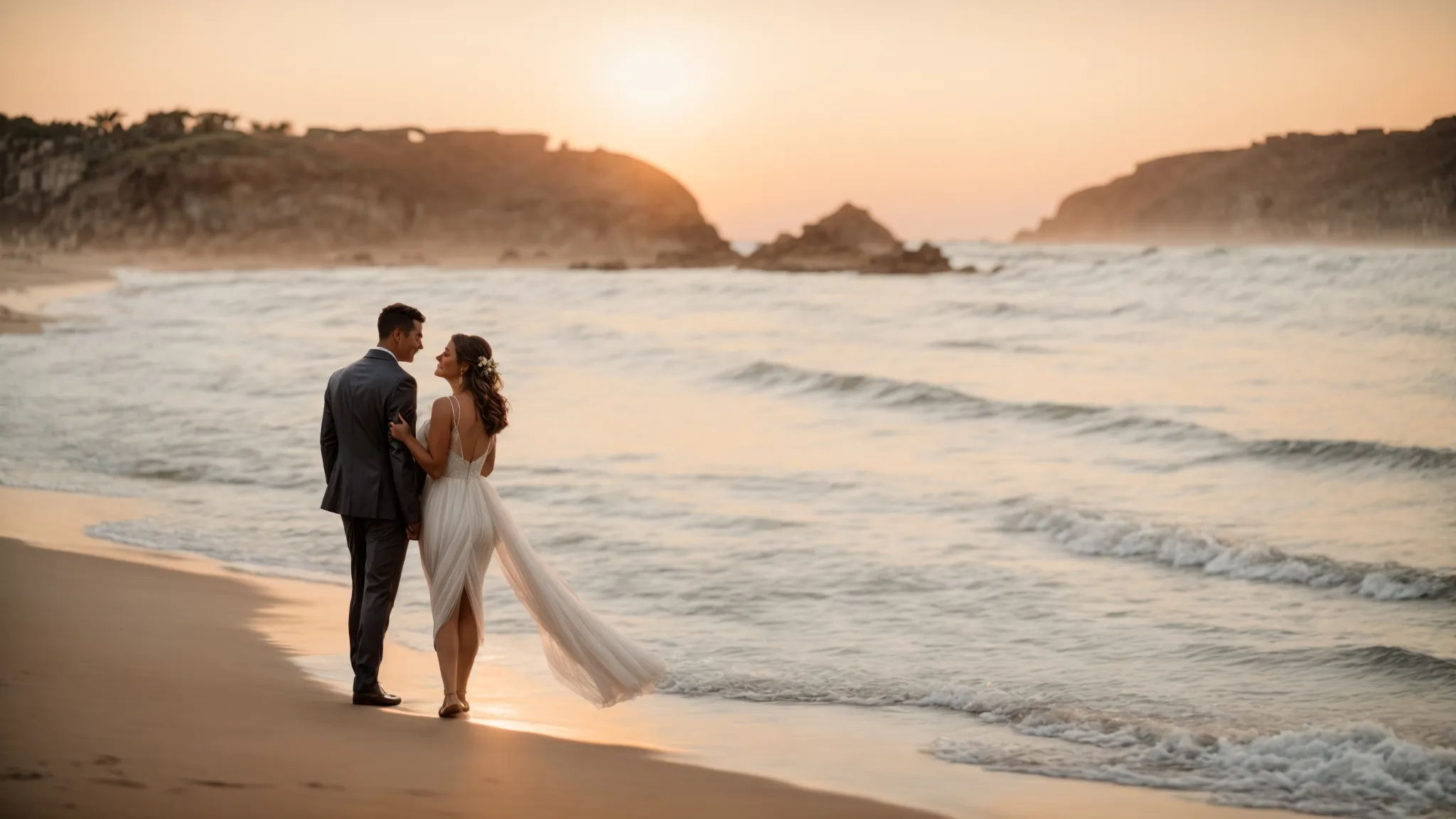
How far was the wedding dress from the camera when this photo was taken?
20.7 feet

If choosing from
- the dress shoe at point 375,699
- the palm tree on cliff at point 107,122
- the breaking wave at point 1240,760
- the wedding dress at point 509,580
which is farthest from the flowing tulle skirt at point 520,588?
the palm tree on cliff at point 107,122

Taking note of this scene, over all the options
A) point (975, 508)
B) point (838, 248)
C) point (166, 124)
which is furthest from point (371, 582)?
point (166, 124)

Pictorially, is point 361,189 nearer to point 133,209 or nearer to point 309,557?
point 133,209

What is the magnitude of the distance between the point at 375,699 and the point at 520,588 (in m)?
0.82

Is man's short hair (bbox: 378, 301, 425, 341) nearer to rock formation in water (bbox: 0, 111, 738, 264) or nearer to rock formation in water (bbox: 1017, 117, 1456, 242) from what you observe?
rock formation in water (bbox: 1017, 117, 1456, 242)

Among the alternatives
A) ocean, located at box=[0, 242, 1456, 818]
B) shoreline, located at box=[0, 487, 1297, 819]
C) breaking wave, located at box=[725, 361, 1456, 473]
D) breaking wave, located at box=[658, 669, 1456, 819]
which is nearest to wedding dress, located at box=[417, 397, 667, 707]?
shoreline, located at box=[0, 487, 1297, 819]

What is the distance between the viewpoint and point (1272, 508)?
14.5 meters

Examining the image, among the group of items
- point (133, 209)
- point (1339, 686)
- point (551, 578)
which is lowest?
point (1339, 686)

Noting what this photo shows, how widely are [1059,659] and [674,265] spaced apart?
9747 centimetres

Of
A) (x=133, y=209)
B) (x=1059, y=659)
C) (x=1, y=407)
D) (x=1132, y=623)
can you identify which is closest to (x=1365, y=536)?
(x=1132, y=623)

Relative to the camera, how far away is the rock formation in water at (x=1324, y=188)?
165ft

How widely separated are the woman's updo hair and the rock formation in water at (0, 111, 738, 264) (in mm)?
99097

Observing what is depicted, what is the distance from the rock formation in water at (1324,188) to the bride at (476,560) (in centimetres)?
4205

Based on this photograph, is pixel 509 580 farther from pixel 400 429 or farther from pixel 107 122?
pixel 107 122
